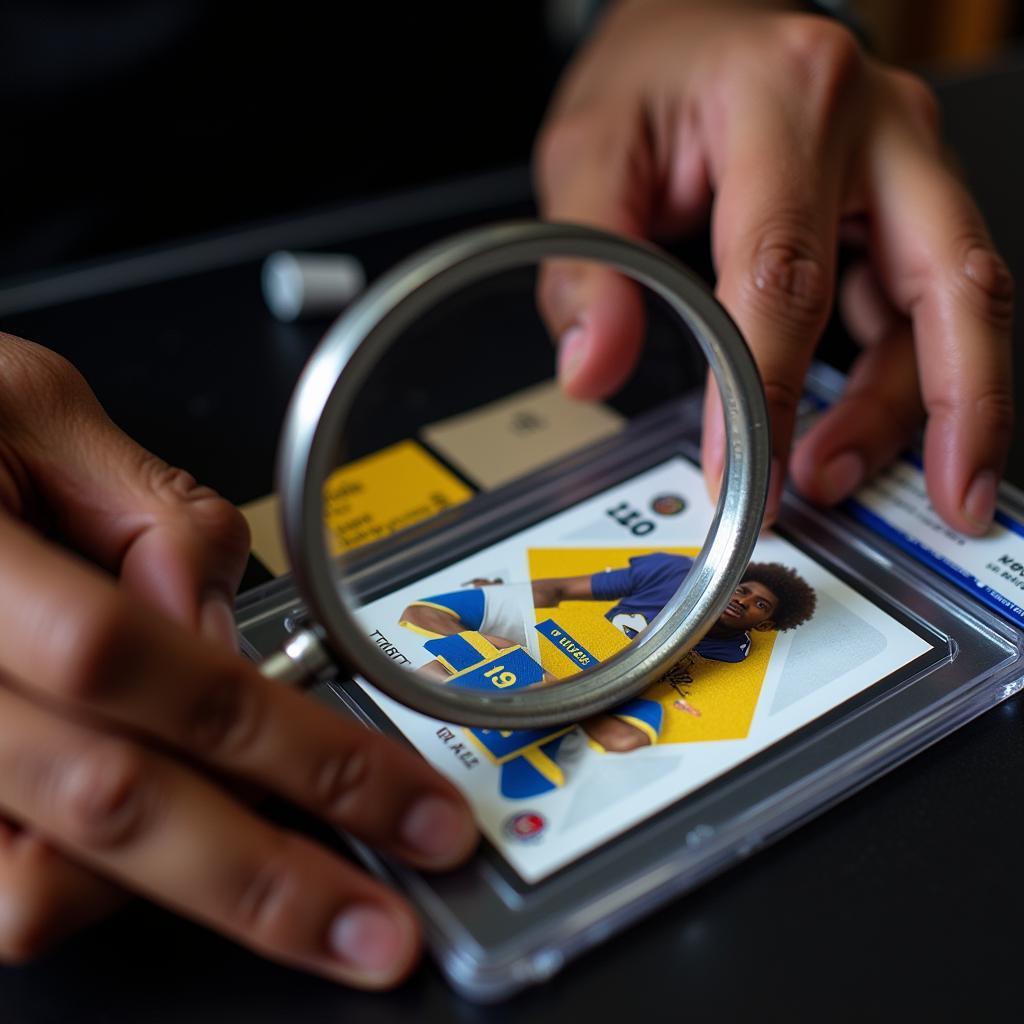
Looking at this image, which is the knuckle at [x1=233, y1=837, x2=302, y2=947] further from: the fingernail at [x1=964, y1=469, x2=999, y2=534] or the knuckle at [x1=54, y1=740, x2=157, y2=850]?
the fingernail at [x1=964, y1=469, x2=999, y2=534]

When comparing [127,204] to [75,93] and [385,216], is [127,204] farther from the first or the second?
[385,216]

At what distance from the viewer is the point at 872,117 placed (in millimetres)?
875

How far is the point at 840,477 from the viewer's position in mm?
751

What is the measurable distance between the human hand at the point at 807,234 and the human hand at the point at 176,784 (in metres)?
0.30

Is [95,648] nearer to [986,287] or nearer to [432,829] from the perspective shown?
[432,829]

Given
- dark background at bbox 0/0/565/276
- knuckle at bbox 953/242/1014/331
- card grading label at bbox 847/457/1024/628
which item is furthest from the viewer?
dark background at bbox 0/0/565/276

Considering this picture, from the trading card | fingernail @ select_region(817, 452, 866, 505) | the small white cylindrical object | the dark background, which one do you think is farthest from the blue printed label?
the dark background

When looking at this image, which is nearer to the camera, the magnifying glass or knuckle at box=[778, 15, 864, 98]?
the magnifying glass

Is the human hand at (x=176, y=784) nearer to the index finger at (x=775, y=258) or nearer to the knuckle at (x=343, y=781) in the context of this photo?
the knuckle at (x=343, y=781)

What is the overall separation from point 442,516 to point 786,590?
0.23 meters

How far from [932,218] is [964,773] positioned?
0.44 metres

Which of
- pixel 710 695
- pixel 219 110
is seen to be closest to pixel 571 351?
pixel 710 695

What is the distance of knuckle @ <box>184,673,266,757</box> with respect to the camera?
47 cm

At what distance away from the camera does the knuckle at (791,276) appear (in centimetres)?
71
